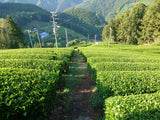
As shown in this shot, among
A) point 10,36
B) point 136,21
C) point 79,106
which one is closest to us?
point 79,106

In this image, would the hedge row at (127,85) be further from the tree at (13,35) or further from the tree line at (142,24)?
the tree line at (142,24)

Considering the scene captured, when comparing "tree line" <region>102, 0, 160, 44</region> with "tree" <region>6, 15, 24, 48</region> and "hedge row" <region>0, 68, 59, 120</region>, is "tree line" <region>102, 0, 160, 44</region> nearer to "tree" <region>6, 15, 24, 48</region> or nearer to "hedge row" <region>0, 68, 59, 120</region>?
"hedge row" <region>0, 68, 59, 120</region>

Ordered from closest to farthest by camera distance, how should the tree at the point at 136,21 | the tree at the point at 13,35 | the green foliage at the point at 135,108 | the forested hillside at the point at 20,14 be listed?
the green foliage at the point at 135,108 < the tree at the point at 13,35 < the tree at the point at 136,21 < the forested hillside at the point at 20,14

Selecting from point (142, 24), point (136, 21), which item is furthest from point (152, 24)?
point (136, 21)

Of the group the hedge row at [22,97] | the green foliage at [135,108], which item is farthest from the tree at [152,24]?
the hedge row at [22,97]

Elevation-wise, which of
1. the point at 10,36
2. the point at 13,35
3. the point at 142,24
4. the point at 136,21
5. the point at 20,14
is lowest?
the point at 10,36

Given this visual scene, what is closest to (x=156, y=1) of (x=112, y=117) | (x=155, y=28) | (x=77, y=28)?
(x=155, y=28)

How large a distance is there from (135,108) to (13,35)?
4438 centimetres

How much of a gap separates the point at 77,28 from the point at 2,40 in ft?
402

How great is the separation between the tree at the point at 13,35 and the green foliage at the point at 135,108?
143ft

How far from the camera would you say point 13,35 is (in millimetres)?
35594

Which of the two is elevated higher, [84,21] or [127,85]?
[84,21]

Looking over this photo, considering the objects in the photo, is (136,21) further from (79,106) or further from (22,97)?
(22,97)

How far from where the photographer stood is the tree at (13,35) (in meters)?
34.6
